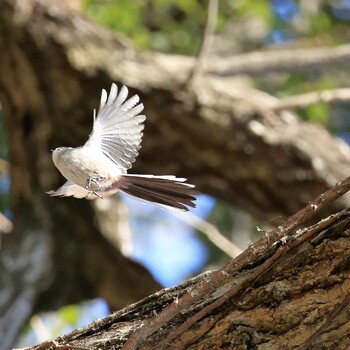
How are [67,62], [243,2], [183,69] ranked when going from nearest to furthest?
[67,62]
[183,69]
[243,2]

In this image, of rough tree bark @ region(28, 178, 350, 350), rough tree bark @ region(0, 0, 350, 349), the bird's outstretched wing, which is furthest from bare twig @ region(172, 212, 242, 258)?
the bird's outstretched wing

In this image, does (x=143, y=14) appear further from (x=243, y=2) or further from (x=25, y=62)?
(x=25, y=62)

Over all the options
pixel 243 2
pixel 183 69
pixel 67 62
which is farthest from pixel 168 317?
pixel 243 2

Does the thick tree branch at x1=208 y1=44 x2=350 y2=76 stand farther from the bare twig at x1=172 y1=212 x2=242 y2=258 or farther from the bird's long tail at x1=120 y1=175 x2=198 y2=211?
the bird's long tail at x1=120 y1=175 x2=198 y2=211

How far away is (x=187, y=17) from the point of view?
5.38 meters

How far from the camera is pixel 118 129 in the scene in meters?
1.43

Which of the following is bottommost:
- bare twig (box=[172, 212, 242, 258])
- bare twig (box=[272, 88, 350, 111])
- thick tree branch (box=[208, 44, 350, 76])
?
bare twig (box=[172, 212, 242, 258])

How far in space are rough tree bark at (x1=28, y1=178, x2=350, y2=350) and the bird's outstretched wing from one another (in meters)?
0.33

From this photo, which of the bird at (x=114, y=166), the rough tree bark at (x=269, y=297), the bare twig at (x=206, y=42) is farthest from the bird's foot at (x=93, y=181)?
the bare twig at (x=206, y=42)

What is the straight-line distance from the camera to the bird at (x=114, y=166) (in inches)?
53.1

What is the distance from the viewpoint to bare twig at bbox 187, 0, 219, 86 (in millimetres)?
3423

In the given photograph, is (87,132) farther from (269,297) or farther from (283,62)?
(269,297)

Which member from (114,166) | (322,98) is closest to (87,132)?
(322,98)

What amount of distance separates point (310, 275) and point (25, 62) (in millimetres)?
2579
